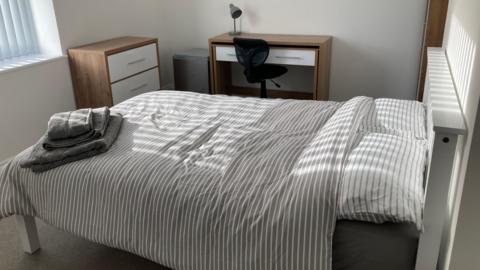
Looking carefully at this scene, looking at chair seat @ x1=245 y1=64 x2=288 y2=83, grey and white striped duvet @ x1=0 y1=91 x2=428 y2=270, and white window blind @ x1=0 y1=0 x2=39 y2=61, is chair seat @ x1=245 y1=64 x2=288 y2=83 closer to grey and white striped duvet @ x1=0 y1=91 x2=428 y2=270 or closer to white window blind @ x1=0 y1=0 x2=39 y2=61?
grey and white striped duvet @ x1=0 y1=91 x2=428 y2=270

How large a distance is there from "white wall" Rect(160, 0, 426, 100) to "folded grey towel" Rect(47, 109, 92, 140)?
2602 mm

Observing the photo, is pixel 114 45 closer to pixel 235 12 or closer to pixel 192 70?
pixel 192 70

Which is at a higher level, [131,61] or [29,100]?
[131,61]

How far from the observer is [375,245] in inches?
55.1

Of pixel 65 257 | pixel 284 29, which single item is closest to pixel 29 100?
pixel 65 257

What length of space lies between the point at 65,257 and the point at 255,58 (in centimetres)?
233

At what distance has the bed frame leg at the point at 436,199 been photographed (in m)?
1.30

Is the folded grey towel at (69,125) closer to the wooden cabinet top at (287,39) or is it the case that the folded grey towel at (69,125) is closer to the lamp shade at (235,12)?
the wooden cabinet top at (287,39)

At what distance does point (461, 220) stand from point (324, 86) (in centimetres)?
273

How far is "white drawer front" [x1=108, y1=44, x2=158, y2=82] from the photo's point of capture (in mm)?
3428

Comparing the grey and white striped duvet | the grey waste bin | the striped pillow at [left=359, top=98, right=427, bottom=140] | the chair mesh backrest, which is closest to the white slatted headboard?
the grey and white striped duvet

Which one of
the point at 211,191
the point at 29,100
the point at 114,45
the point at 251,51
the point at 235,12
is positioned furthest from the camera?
the point at 235,12

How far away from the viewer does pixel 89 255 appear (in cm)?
212

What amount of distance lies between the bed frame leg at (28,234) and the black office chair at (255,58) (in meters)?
2.26
